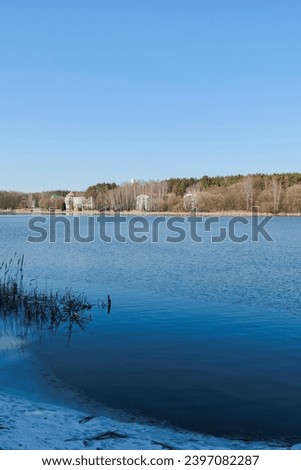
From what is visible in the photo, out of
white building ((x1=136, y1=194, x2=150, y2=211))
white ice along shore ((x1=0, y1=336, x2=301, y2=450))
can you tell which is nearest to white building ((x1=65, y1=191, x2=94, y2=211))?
white building ((x1=136, y1=194, x2=150, y2=211))

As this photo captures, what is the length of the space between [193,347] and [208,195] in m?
97.5

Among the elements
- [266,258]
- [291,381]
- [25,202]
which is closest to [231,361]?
[291,381]

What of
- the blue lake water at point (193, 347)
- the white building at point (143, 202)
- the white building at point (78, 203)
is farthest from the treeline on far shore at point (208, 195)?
the blue lake water at point (193, 347)

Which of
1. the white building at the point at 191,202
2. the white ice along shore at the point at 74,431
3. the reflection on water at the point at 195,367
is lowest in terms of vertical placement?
the reflection on water at the point at 195,367

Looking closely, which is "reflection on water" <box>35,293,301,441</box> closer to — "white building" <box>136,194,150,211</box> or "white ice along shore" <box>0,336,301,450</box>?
"white ice along shore" <box>0,336,301,450</box>

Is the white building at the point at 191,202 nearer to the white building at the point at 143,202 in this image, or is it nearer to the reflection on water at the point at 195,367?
the white building at the point at 143,202

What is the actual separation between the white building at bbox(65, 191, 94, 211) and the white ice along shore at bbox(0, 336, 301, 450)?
476ft

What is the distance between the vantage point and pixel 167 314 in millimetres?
14859

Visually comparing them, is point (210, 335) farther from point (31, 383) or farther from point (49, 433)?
point (49, 433)

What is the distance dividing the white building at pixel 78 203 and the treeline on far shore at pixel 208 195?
1864 mm

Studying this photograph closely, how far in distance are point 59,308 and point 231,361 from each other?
6.57 metres

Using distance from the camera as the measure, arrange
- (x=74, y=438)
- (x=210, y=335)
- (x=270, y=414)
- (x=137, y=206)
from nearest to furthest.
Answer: (x=74, y=438) → (x=270, y=414) → (x=210, y=335) → (x=137, y=206)

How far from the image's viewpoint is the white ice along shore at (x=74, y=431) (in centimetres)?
593

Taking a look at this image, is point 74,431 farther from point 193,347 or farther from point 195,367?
point 193,347
